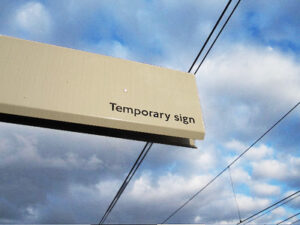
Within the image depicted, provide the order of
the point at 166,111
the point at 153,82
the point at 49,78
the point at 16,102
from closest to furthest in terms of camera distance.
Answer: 1. the point at 16,102
2. the point at 49,78
3. the point at 166,111
4. the point at 153,82

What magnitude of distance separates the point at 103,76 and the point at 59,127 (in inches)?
21.7

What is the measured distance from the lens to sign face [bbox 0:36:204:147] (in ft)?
5.11

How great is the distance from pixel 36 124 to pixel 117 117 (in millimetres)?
688

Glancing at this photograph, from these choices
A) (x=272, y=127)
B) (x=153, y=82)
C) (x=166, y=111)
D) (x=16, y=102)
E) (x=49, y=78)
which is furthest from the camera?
(x=272, y=127)

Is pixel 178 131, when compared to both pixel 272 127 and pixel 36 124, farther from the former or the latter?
pixel 272 127

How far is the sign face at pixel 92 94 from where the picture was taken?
61.4 inches

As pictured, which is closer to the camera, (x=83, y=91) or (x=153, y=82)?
(x=83, y=91)

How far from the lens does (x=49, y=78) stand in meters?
1.66

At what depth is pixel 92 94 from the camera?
1679 mm

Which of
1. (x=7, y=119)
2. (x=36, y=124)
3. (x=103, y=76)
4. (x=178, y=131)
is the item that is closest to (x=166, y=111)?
(x=178, y=131)

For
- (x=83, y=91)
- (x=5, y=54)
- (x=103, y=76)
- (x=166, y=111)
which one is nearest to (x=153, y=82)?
(x=166, y=111)

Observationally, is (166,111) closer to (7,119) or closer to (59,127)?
(59,127)

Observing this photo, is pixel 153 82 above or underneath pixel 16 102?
above

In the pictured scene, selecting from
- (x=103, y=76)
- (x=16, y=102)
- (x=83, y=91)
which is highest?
(x=103, y=76)
